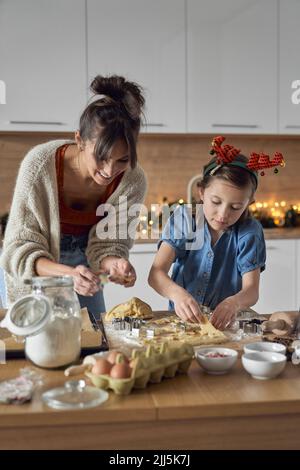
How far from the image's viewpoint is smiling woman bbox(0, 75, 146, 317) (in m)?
1.51

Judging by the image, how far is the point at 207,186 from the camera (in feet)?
6.08

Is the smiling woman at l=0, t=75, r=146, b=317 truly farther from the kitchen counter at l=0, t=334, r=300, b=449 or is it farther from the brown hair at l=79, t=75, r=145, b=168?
the kitchen counter at l=0, t=334, r=300, b=449

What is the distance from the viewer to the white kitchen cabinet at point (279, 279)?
3.26 metres

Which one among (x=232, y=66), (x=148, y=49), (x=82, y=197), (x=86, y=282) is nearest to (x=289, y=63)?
(x=232, y=66)

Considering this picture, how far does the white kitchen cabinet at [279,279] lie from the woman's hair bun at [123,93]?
1.85 m

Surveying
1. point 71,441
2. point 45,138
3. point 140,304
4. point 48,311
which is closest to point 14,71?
point 45,138

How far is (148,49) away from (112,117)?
6.16 feet

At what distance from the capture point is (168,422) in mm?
937

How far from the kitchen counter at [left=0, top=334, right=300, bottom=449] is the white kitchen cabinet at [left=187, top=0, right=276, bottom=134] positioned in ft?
8.22

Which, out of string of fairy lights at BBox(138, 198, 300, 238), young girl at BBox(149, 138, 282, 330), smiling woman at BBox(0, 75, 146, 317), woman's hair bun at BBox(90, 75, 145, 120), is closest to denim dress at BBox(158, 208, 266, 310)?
young girl at BBox(149, 138, 282, 330)

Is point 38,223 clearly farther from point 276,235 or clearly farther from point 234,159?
point 276,235

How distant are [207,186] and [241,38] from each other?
1.80 m

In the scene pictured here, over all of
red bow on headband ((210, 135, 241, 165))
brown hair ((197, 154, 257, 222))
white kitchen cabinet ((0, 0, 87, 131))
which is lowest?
brown hair ((197, 154, 257, 222))
